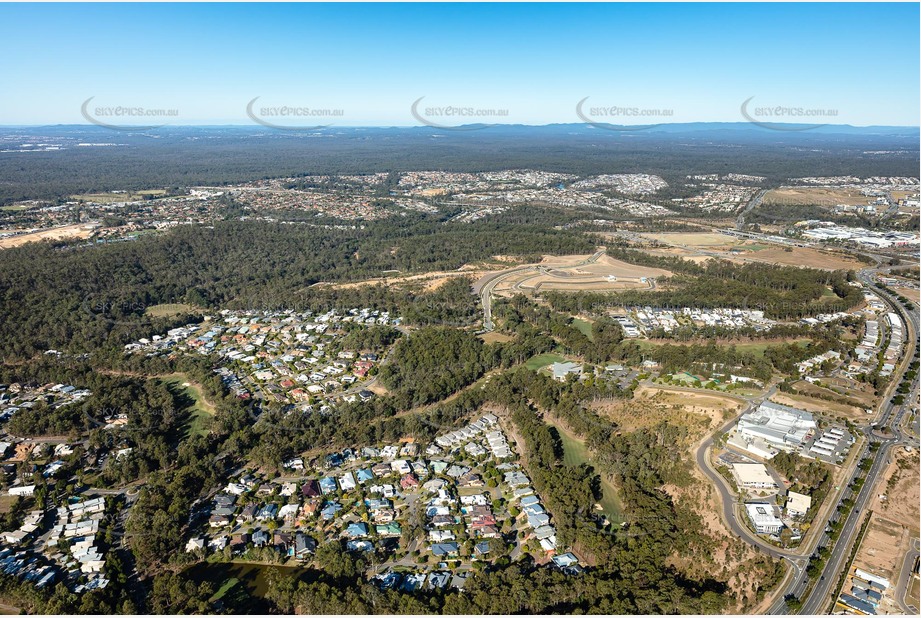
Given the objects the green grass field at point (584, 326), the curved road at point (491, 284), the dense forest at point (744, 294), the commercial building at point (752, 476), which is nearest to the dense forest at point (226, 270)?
the curved road at point (491, 284)

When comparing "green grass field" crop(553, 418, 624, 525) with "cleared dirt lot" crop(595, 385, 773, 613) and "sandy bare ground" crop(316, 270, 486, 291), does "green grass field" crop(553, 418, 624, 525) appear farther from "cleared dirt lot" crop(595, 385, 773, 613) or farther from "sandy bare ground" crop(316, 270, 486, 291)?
"sandy bare ground" crop(316, 270, 486, 291)

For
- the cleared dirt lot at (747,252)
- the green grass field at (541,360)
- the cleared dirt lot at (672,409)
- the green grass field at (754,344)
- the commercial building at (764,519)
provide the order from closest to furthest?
1. the commercial building at (764,519)
2. the cleared dirt lot at (672,409)
3. the green grass field at (541,360)
4. the green grass field at (754,344)
5. the cleared dirt lot at (747,252)

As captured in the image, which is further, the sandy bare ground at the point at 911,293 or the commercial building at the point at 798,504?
the sandy bare ground at the point at 911,293

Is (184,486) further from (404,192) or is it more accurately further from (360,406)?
(404,192)

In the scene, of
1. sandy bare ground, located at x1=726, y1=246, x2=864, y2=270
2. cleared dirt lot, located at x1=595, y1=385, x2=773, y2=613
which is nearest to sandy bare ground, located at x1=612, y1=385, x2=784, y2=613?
cleared dirt lot, located at x1=595, y1=385, x2=773, y2=613

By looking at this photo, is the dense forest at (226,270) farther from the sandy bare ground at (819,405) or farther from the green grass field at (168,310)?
the sandy bare ground at (819,405)

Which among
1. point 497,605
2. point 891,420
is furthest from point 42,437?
point 891,420

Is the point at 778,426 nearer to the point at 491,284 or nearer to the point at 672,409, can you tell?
the point at 672,409
